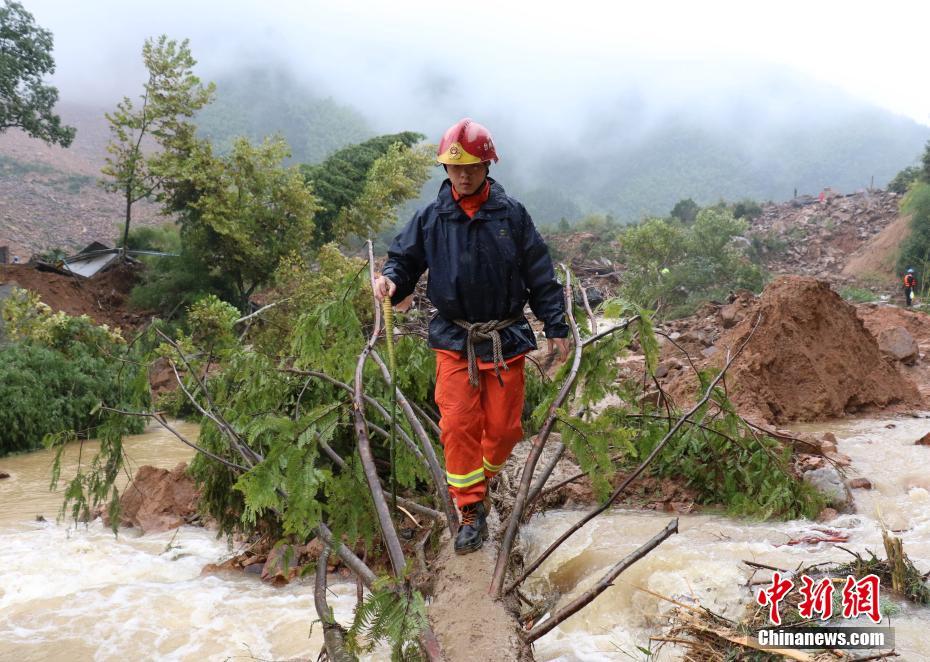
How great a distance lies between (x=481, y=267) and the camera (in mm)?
2719

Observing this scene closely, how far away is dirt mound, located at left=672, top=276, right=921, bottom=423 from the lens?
6602 mm

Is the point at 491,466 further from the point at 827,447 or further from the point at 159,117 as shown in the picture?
the point at 159,117

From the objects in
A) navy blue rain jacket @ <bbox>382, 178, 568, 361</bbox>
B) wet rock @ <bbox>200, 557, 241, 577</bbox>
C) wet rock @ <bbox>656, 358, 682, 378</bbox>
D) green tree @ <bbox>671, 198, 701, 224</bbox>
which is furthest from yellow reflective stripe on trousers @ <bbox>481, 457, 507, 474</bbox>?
green tree @ <bbox>671, 198, 701, 224</bbox>

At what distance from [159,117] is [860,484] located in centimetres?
1672

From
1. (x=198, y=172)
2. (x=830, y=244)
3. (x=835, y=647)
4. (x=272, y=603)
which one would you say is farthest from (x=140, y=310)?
(x=830, y=244)

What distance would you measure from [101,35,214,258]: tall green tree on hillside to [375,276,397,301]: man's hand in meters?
14.9

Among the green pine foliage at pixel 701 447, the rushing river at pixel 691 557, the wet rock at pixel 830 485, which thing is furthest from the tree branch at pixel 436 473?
the wet rock at pixel 830 485

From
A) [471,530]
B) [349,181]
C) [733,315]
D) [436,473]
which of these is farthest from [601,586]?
[349,181]

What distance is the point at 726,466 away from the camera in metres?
4.38

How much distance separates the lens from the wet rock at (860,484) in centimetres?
438

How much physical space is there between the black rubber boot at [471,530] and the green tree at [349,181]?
15.7 m

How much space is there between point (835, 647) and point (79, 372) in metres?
11.1

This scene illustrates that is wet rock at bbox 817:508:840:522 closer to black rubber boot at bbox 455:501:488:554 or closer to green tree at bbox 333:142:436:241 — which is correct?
black rubber boot at bbox 455:501:488:554

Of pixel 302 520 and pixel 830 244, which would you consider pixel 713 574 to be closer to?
pixel 302 520
